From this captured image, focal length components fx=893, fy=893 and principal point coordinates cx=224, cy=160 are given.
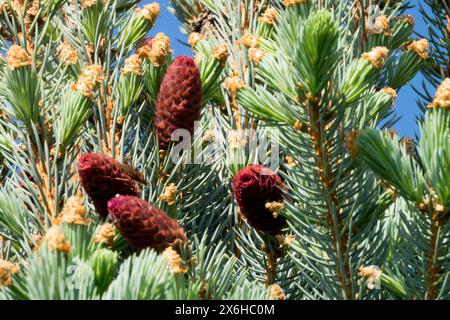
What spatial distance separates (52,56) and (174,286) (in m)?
0.86

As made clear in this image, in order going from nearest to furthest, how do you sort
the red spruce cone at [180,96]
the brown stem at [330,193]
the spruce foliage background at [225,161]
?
the spruce foliage background at [225,161], the brown stem at [330,193], the red spruce cone at [180,96]

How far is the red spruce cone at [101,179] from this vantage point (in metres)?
1.30

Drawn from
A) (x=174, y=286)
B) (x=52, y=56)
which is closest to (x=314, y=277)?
(x=174, y=286)

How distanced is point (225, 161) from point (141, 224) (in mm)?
443

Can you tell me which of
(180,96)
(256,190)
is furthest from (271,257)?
(180,96)

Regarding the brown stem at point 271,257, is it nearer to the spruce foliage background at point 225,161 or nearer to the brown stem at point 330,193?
the spruce foliage background at point 225,161

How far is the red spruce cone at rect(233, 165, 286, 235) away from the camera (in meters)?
1.30

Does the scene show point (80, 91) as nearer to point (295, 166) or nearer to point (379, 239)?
point (295, 166)

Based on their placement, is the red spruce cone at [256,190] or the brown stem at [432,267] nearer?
the brown stem at [432,267]

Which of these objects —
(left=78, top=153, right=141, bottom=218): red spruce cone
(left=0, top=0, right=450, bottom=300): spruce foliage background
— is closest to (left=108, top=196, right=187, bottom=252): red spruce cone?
(left=0, top=0, right=450, bottom=300): spruce foliage background

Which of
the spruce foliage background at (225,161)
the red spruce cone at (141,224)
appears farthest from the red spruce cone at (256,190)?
the red spruce cone at (141,224)

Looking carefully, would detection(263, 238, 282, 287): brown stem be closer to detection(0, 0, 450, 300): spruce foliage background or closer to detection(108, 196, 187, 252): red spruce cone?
detection(0, 0, 450, 300): spruce foliage background

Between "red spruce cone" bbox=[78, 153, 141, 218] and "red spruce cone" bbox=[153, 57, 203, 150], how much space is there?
0.15 meters
